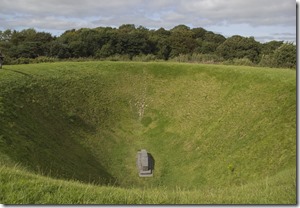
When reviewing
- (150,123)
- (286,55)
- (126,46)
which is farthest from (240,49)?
(150,123)

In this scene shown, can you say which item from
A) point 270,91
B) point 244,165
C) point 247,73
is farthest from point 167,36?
point 244,165

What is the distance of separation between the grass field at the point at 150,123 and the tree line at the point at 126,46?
1000cm

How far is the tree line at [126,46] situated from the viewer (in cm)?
4650

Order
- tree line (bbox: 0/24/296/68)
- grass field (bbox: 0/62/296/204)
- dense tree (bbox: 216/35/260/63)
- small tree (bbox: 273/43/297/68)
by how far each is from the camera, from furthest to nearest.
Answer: dense tree (bbox: 216/35/260/63)
tree line (bbox: 0/24/296/68)
small tree (bbox: 273/43/297/68)
grass field (bbox: 0/62/296/204)

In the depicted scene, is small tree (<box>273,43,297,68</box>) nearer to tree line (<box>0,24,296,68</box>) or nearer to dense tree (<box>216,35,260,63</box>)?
tree line (<box>0,24,296,68</box>)

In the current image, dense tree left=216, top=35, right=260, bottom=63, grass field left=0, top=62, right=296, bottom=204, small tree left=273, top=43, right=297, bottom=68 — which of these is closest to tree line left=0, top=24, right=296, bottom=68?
dense tree left=216, top=35, right=260, bottom=63

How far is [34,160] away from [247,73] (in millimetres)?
19392

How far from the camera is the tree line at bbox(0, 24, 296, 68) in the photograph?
4650 centimetres

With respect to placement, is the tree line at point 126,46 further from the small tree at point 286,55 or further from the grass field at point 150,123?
the grass field at point 150,123

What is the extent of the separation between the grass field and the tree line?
10.00 metres

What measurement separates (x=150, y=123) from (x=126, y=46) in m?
28.5

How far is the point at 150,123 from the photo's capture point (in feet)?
96.2

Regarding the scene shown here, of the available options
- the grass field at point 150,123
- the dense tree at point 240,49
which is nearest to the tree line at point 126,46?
the dense tree at point 240,49

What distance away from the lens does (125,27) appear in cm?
6519
